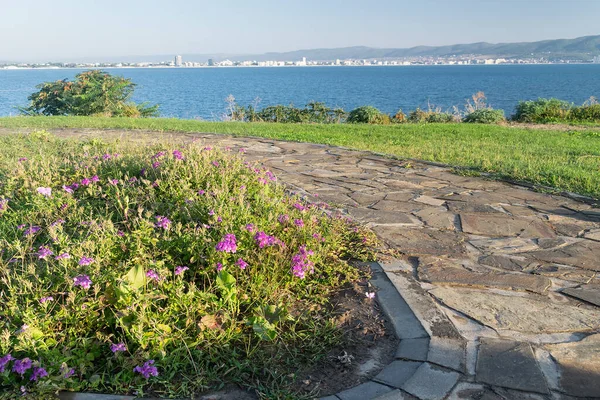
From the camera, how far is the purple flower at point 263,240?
3012 mm

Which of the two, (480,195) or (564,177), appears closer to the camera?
(480,195)

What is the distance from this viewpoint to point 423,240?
4168 millimetres

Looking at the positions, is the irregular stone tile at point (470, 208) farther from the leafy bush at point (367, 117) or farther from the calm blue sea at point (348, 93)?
the calm blue sea at point (348, 93)

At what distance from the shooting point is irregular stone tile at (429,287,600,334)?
111 inches

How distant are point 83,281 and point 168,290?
1.47 feet

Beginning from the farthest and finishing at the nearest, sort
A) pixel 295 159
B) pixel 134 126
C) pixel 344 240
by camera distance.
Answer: pixel 134 126
pixel 295 159
pixel 344 240

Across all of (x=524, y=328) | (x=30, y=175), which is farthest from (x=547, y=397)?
(x=30, y=175)

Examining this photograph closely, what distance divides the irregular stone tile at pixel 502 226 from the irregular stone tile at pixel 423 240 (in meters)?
0.29

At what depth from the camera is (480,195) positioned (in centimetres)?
554

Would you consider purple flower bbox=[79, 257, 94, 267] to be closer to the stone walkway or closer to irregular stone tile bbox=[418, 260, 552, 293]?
the stone walkway

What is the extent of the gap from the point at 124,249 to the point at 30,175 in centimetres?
207

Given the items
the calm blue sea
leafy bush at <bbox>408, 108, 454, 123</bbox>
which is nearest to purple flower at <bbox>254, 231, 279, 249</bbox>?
leafy bush at <bbox>408, 108, 454, 123</bbox>

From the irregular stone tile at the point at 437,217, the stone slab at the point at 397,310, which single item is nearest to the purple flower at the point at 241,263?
the stone slab at the point at 397,310

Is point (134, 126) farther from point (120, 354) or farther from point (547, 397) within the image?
point (547, 397)
